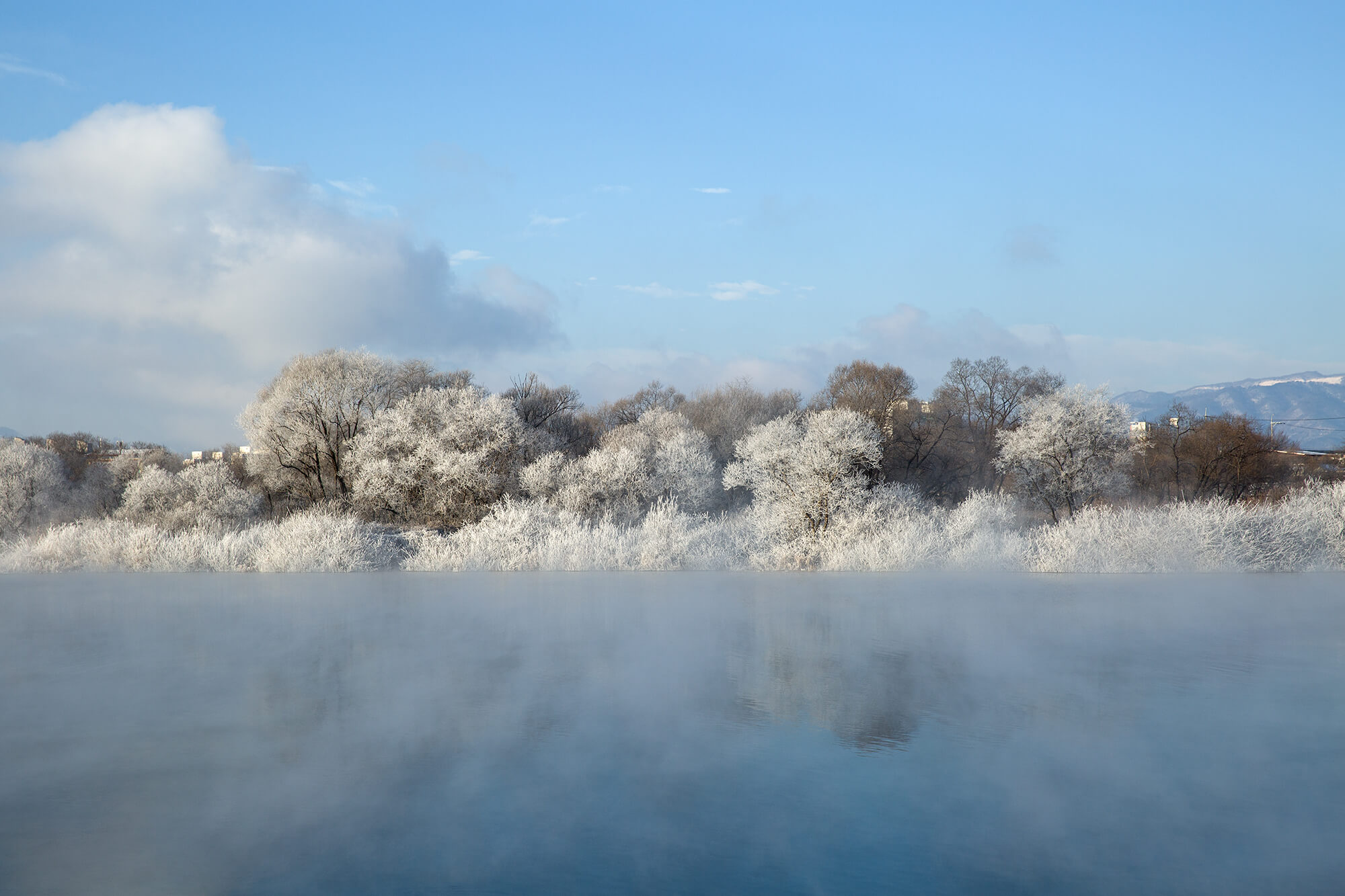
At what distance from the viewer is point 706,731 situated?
239 inches

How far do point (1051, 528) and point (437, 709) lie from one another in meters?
15.6

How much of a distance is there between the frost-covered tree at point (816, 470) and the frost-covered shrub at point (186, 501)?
1388 centimetres

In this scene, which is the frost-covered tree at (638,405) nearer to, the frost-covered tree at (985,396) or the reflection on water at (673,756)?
the frost-covered tree at (985,396)

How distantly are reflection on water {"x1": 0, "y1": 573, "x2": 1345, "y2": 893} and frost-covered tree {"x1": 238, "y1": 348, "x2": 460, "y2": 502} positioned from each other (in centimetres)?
1793

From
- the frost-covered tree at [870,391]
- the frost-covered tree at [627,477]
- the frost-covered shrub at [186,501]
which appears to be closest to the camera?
the frost-covered shrub at [186,501]

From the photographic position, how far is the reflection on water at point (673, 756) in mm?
3971

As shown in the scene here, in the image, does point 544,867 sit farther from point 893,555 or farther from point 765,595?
point 893,555

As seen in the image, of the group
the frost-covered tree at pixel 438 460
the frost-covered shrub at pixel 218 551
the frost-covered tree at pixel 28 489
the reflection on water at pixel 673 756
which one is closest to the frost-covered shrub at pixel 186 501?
the frost-covered tree at pixel 28 489

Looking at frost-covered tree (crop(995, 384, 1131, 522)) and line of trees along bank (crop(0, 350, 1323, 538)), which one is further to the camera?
frost-covered tree (crop(995, 384, 1131, 522))

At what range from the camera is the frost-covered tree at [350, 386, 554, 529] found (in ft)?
81.3

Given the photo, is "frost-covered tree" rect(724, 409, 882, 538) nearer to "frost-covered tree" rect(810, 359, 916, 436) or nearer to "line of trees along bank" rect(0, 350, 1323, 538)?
"line of trees along bank" rect(0, 350, 1323, 538)

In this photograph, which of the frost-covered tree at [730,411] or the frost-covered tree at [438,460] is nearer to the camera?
the frost-covered tree at [438,460]

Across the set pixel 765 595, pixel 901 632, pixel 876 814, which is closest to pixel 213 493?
pixel 765 595

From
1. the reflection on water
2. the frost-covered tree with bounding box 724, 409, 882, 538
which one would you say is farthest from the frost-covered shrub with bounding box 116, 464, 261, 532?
the frost-covered tree with bounding box 724, 409, 882, 538
